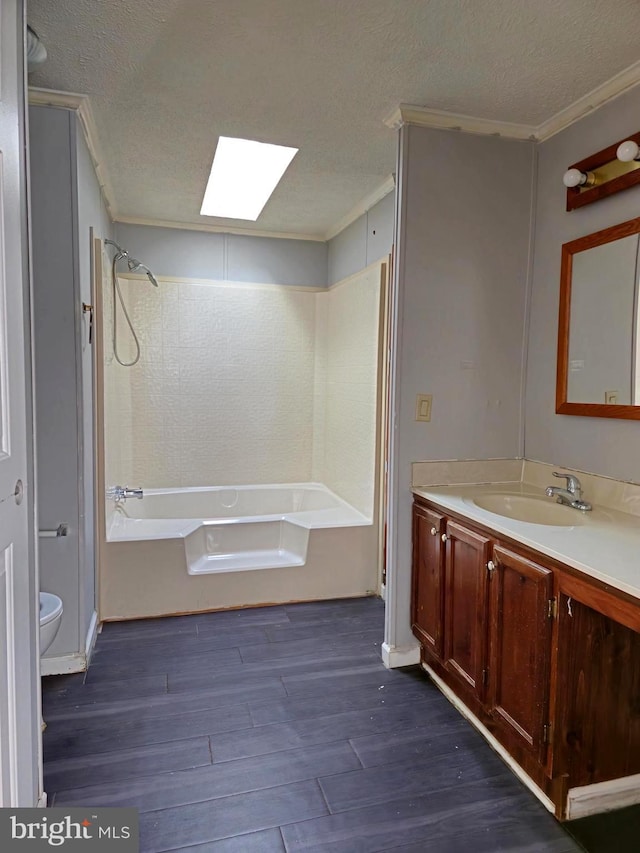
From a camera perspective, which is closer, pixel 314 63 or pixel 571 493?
pixel 314 63

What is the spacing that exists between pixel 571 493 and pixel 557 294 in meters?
0.87

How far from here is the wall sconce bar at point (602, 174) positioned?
1.85m

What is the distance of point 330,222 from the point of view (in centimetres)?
378

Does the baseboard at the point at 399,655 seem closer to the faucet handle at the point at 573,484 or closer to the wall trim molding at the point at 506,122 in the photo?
the faucet handle at the point at 573,484

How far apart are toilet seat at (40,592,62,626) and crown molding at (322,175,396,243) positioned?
2523mm

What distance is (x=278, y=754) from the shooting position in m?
1.84

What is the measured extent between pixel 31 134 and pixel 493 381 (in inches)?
88.0

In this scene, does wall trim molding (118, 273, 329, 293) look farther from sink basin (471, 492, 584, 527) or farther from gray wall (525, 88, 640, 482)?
sink basin (471, 492, 584, 527)

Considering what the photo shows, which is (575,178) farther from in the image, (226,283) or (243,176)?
(226,283)

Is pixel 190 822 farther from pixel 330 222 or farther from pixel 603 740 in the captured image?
pixel 330 222

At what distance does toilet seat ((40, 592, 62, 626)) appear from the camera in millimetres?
1905

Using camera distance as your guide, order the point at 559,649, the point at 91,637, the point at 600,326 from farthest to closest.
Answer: the point at 91,637 < the point at 600,326 < the point at 559,649

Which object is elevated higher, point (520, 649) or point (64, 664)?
point (520, 649)

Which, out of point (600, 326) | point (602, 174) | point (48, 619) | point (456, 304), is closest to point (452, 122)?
point (602, 174)
